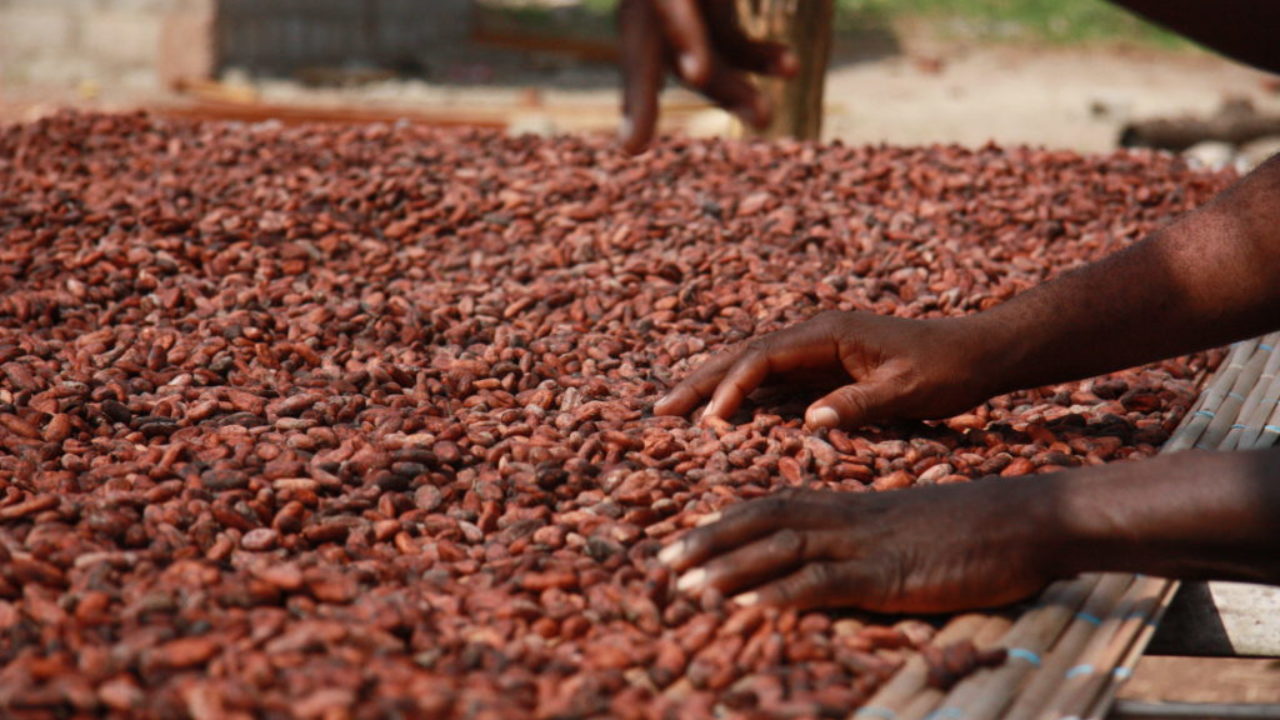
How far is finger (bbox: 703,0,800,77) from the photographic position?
1601 millimetres

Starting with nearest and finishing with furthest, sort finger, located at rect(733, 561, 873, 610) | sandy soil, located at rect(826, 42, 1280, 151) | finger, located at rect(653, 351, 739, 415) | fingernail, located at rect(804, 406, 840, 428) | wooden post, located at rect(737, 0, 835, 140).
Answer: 1. finger, located at rect(733, 561, 873, 610)
2. fingernail, located at rect(804, 406, 840, 428)
3. finger, located at rect(653, 351, 739, 415)
4. wooden post, located at rect(737, 0, 835, 140)
5. sandy soil, located at rect(826, 42, 1280, 151)

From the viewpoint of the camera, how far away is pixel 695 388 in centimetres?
246

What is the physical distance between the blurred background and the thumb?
3.02m

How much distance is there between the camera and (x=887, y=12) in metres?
13.6

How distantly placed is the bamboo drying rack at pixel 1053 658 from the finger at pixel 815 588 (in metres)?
0.12

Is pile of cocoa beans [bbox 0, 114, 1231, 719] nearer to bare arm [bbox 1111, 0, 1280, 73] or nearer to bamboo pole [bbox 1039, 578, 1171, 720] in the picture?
bamboo pole [bbox 1039, 578, 1171, 720]

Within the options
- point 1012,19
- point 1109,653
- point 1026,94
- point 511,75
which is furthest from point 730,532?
point 1012,19

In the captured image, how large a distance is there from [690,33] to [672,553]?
2.32 feet

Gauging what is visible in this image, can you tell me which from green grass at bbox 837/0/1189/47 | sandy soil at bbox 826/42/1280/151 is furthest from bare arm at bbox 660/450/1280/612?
green grass at bbox 837/0/1189/47

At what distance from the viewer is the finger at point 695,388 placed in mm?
2441

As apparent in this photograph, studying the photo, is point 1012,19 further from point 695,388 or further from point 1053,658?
point 1053,658

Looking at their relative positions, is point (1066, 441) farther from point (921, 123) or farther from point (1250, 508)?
point (921, 123)

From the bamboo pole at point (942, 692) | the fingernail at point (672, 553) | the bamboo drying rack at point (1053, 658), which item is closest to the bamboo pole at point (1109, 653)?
the bamboo drying rack at point (1053, 658)

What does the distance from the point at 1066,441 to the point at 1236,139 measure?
18.8 ft
